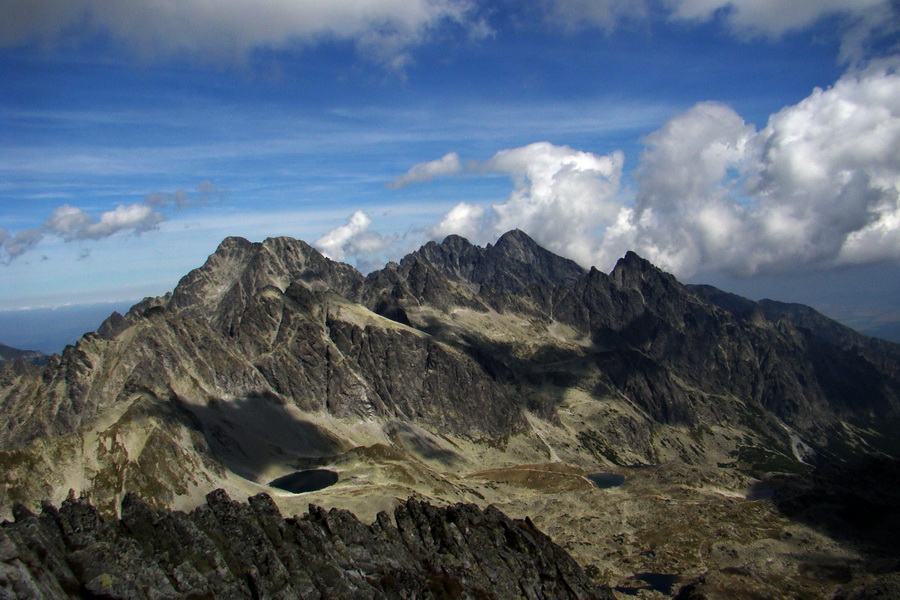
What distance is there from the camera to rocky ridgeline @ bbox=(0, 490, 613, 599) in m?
53.9

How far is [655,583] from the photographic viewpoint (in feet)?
460

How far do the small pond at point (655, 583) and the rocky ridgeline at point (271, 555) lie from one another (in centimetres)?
3769

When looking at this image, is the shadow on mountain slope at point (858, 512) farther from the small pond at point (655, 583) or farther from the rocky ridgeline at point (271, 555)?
the rocky ridgeline at point (271, 555)

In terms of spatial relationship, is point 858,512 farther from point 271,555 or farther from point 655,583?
point 271,555

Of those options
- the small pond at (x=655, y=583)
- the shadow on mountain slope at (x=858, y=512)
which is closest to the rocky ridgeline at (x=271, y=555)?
the small pond at (x=655, y=583)

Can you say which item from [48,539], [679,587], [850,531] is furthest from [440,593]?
[850,531]

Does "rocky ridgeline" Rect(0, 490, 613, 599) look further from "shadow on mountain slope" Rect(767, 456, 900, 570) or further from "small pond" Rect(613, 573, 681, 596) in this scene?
"shadow on mountain slope" Rect(767, 456, 900, 570)

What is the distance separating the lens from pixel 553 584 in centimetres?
9475

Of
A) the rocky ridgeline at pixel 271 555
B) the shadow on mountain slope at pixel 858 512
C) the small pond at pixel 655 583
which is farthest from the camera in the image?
the shadow on mountain slope at pixel 858 512

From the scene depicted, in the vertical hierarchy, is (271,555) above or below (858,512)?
above

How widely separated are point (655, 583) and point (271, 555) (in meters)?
109

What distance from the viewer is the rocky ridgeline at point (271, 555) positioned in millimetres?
53875

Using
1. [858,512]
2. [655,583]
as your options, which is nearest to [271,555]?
[655,583]

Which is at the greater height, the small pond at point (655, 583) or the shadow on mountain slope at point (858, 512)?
the shadow on mountain slope at point (858, 512)
